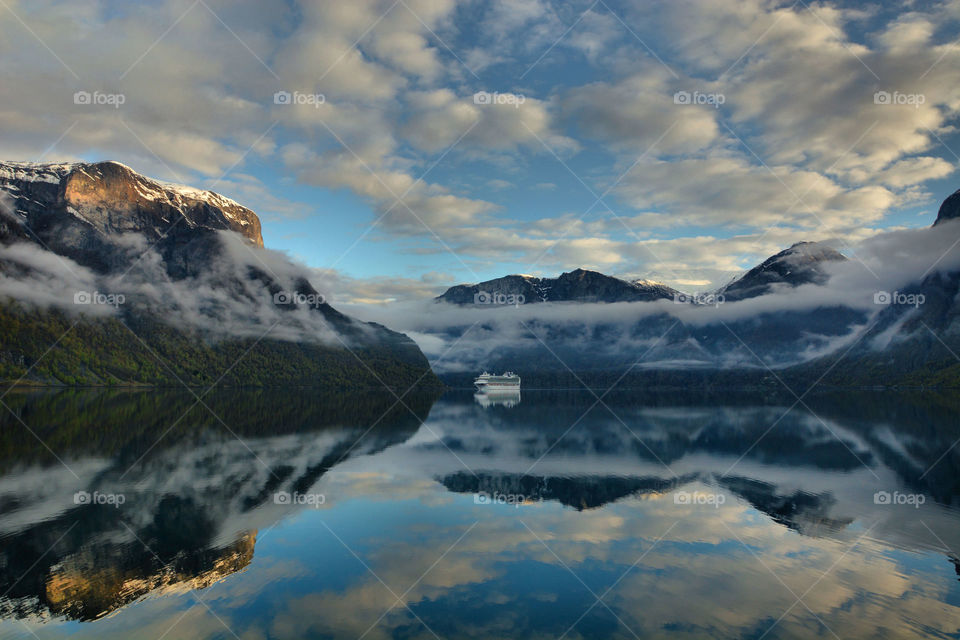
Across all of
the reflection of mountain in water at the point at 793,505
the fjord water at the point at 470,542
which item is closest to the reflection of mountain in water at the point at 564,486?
the fjord water at the point at 470,542

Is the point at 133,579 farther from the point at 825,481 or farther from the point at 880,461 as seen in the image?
the point at 880,461

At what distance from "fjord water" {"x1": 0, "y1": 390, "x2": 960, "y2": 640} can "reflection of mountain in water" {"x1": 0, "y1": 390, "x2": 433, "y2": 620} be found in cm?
21

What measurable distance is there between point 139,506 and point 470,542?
91.3ft

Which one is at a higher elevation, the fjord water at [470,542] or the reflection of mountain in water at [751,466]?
the fjord water at [470,542]

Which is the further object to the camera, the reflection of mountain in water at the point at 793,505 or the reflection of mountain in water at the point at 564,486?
the reflection of mountain in water at the point at 564,486

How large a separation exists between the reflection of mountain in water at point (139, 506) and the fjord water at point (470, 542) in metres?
0.21

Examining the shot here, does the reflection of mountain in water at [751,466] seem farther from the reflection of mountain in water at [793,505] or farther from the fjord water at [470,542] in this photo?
the fjord water at [470,542]

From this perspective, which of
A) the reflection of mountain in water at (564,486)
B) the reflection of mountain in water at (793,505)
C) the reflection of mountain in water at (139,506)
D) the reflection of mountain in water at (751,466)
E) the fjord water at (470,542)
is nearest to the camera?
the fjord water at (470,542)

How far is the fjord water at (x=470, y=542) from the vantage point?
79.2ft

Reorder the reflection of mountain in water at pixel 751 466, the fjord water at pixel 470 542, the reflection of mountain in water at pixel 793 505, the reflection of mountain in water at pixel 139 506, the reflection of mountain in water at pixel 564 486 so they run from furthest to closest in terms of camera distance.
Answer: the reflection of mountain in water at pixel 564 486 → the reflection of mountain in water at pixel 751 466 → the reflection of mountain in water at pixel 793 505 → the reflection of mountain in water at pixel 139 506 → the fjord water at pixel 470 542

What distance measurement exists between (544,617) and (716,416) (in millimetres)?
131954

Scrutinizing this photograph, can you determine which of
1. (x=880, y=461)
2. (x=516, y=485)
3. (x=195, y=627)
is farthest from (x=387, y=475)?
(x=880, y=461)

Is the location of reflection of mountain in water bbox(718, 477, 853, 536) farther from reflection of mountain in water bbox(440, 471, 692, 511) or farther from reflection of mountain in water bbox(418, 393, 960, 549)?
reflection of mountain in water bbox(440, 471, 692, 511)

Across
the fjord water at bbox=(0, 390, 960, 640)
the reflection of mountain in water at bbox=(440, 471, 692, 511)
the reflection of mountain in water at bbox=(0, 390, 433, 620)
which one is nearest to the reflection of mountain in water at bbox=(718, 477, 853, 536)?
the fjord water at bbox=(0, 390, 960, 640)
